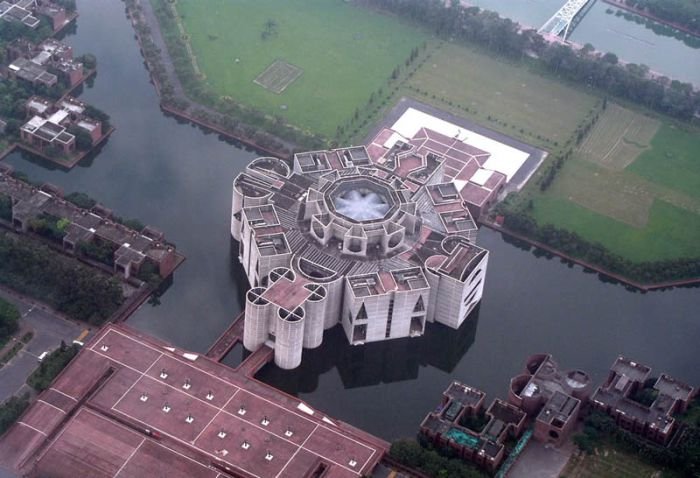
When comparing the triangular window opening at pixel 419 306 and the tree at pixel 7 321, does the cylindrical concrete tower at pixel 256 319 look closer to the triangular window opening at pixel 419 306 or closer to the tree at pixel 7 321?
the triangular window opening at pixel 419 306

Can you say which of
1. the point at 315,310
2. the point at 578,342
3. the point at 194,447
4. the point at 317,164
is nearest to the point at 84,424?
the point at 194,447

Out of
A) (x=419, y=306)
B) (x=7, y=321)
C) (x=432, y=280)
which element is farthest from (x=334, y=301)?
(x=7, y=321)

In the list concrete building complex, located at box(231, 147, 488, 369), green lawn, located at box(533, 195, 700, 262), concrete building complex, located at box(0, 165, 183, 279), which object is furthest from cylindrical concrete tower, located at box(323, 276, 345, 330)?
green lawn, located at box(533, 195, 700, 262)

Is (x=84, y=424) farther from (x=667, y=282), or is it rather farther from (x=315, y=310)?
(x=667, y=282)

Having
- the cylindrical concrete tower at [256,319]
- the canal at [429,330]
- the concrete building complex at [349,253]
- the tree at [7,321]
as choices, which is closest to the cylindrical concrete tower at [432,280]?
the concrete building complex at [349,253]

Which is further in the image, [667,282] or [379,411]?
[667,282]

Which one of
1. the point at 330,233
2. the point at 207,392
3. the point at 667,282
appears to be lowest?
the point at 207,392

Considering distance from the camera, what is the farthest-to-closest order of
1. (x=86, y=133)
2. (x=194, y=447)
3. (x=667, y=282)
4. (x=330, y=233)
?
1. (x=86, y=133)
2. (x=667, y=282)
3. (x=330, y=233)
4. (x=194, y=447)
